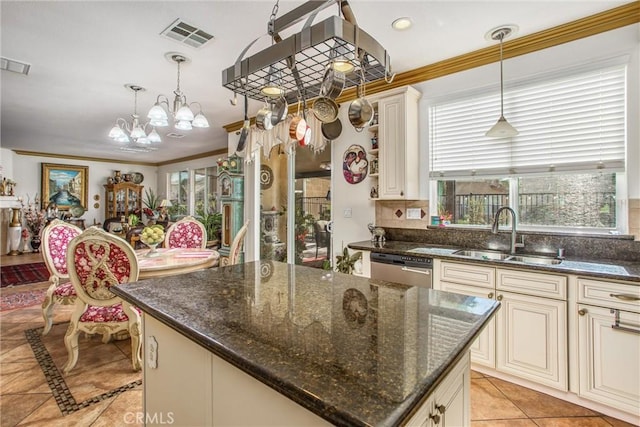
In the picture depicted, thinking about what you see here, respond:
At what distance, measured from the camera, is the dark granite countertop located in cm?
66

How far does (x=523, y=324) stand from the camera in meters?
2.16

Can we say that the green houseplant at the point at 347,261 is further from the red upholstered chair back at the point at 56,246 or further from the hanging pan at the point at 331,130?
the red upholstered chair back at the point at 56,246

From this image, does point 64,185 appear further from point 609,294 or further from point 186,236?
point 609,294

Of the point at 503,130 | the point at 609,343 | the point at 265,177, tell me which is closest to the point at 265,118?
the point at 503,130

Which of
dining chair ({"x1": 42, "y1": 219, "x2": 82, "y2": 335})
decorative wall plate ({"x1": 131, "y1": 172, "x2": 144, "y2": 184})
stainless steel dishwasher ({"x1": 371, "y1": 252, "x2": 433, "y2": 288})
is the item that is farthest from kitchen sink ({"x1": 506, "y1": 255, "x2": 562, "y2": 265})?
decorative wall plate ({"x1": 131, "y1": 172, "x2": 144, "y2": 184})

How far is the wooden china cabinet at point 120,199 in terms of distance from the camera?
895 cm

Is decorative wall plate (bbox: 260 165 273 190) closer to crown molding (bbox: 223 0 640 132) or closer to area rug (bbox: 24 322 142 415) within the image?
crown molding (bbox: 223 0 640 132)

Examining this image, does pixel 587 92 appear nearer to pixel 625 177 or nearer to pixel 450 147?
pixel 625 177

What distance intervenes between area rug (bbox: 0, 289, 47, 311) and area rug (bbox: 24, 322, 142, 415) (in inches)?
45.5

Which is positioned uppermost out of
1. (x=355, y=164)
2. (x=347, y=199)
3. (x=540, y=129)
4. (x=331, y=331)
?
(x=540, y=129)

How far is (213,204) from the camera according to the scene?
799cm

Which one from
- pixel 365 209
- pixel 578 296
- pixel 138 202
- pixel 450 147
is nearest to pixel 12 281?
pixel 138 202

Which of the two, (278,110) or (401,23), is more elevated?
(401,23)

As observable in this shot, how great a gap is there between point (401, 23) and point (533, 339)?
2.41m
